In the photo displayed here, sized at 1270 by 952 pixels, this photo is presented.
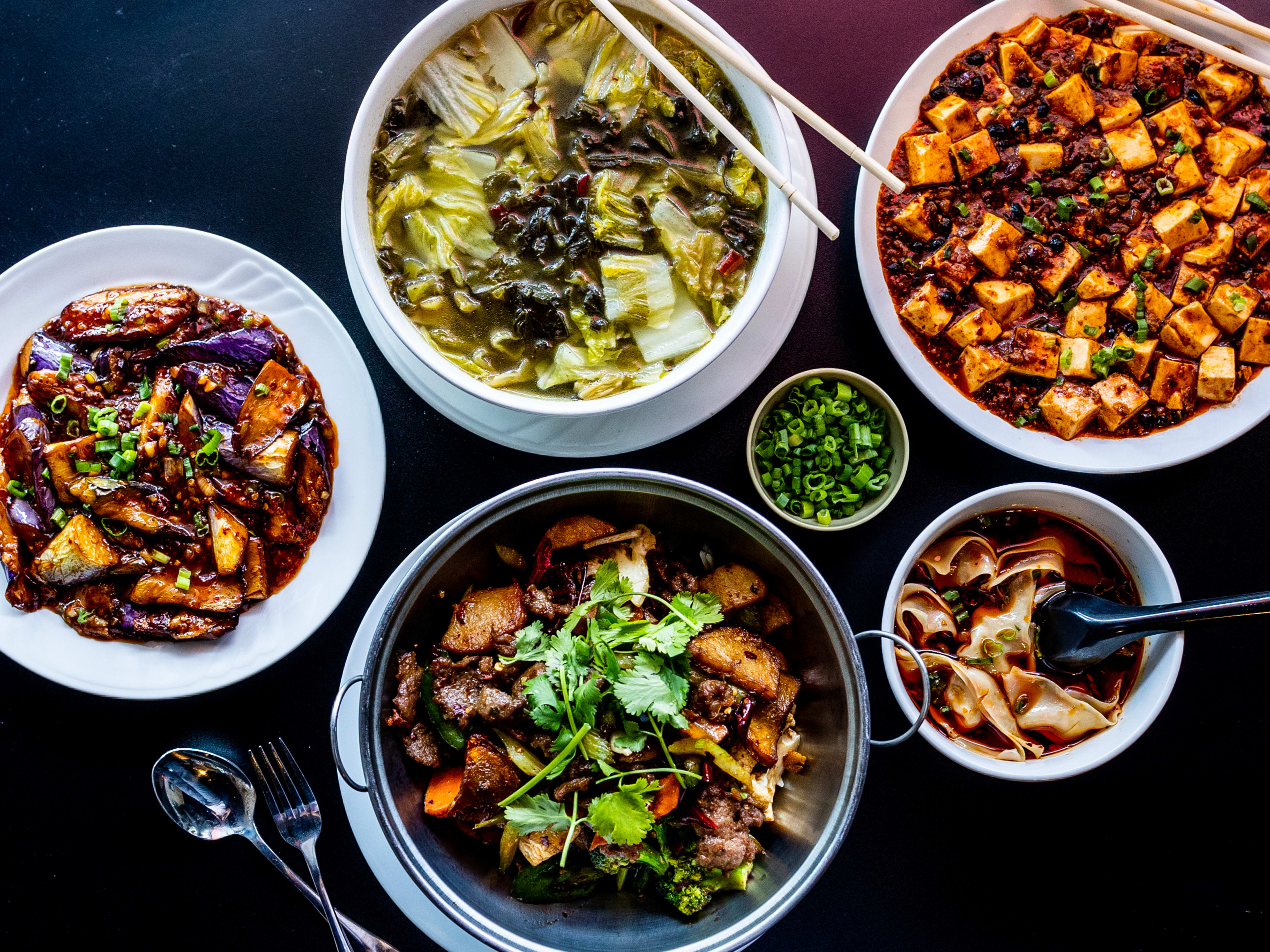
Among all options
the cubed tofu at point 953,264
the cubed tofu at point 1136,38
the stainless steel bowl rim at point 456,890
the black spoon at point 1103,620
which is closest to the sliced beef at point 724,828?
the stainless steel bowl rim at point 456,890

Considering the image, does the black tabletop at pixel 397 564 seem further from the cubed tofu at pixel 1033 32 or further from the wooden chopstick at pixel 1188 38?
the wooden chopstick at pixel 1188 38

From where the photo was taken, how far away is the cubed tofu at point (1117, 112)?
8.30 feet

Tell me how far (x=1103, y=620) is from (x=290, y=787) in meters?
2.55

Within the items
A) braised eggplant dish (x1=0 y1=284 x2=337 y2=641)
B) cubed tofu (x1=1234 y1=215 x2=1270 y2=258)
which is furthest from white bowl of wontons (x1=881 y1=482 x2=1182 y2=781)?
braised eggplant dish (x1=0 y1=284 x2=337 y2=641)

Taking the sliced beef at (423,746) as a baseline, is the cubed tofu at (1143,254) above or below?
above

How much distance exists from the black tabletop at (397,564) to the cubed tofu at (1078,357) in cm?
36

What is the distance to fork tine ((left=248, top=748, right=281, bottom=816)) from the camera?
263 cm

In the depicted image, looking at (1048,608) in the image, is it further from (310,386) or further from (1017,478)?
(310,386)

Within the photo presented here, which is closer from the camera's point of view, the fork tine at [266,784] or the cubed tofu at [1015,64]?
the cubed tofu at [1015,64]

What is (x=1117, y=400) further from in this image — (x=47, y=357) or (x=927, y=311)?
(x=47, y=357)

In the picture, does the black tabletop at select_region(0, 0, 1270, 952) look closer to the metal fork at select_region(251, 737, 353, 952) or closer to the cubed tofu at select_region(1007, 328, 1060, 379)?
the metal fork at select_region(251, 737, 353, 952)

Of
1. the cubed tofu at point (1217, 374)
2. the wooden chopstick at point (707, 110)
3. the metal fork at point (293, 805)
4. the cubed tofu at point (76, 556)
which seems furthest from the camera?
the metal fork at point (293, 805)

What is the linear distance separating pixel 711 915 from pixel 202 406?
2.07 meters

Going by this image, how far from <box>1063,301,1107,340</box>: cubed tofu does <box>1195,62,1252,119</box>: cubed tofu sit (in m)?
0.69
